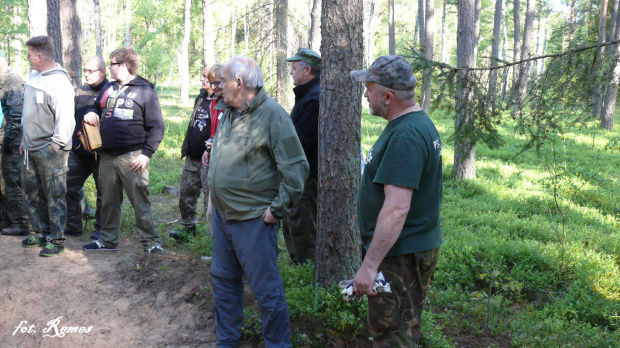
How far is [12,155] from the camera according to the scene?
659cm

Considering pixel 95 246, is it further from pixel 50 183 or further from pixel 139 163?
pixel 139 163

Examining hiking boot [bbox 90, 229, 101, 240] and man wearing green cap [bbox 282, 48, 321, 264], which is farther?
hiking boot [bbox 90, 229, 101, 240]

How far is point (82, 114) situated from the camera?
628cm

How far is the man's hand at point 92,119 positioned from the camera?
557 centimetres

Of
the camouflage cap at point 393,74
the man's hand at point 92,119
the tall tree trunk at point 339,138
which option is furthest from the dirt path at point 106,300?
the camouflage cap at point 393,74

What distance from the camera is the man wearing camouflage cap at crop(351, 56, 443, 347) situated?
252cm

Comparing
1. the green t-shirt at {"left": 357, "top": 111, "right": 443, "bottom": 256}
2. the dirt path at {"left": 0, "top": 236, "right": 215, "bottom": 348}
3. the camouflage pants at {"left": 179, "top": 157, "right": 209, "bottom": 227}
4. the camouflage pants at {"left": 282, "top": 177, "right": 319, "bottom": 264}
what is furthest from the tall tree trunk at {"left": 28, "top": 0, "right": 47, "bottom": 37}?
the green t-shirt at {"left": 357, "top": 111, "right": 443, "bottom": 256}

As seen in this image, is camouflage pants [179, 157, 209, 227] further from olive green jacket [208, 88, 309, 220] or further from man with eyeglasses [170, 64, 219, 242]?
olive green jacket [208, 88, 309, 220]

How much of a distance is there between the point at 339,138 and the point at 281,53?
934 centimetres

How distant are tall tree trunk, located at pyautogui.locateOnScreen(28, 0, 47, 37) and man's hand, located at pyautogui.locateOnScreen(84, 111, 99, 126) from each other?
178 inches

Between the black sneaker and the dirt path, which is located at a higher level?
the black sneaker

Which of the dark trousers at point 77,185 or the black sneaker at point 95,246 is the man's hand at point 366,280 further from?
the dark trousers at point 77,185

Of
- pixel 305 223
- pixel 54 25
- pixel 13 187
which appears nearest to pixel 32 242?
pixel 13 187

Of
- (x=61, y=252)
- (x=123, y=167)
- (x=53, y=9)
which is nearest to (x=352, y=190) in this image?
(x=123, y=167)
